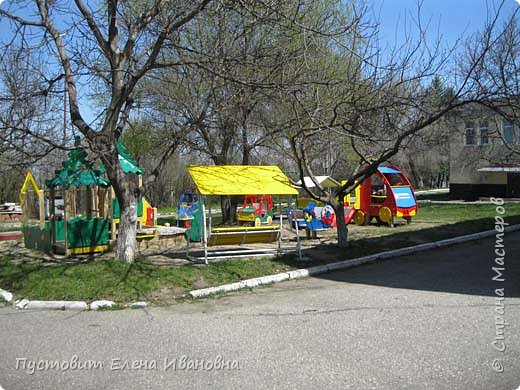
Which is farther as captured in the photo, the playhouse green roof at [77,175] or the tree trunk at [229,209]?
the tree trunk at [229,209]

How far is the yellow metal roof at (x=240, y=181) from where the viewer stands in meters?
10.2

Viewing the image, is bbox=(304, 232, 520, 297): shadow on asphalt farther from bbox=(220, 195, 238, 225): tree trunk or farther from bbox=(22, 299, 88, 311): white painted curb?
bbox=(220, 195, 238, 225): tree trunk

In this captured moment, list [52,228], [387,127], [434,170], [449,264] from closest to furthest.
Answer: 1. [449,264]
2. [387,127]
3. [52,228]
4. [434,170]

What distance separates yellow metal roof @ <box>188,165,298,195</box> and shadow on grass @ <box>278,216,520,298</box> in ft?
5.27

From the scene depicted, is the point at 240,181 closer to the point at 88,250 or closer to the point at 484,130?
the point at 88,250

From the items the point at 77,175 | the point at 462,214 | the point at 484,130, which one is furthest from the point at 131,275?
the point at 484,130

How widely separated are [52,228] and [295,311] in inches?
328

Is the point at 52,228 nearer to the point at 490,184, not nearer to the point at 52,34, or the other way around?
the point at 52,34

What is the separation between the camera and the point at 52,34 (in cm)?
951

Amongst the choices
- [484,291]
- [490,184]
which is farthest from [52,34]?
[490,184]

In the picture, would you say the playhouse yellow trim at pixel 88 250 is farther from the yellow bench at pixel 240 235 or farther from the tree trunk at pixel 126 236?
the yellow bench at pixel 240 235

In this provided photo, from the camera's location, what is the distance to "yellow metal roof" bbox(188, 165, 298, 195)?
10.2 m

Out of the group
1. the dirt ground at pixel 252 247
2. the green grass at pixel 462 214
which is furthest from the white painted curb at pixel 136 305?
the green grass at pixel 462 214

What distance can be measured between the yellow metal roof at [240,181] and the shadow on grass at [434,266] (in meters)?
1.61
